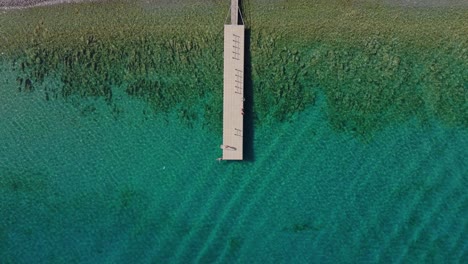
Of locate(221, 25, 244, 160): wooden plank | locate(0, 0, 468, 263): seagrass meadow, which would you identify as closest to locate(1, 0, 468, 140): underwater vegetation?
locate(0, 0, 468, 263): seagrass meadow

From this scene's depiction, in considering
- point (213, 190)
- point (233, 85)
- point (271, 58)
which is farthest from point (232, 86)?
point (213, 190)

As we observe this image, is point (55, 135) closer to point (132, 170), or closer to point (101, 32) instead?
point (132, 170)

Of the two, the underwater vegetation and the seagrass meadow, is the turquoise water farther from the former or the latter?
the underwater vegetation

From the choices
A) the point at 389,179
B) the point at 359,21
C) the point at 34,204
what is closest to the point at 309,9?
the point at 359,21

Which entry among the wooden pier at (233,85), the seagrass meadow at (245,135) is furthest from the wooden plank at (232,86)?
the seagrass meadow at (245,135)

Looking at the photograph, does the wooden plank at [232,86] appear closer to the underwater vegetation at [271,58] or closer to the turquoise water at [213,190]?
the underwater vegetation at [271,58]

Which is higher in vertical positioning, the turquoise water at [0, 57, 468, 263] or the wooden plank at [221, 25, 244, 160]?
the wooden plank at [221, 25, 244, 160]
